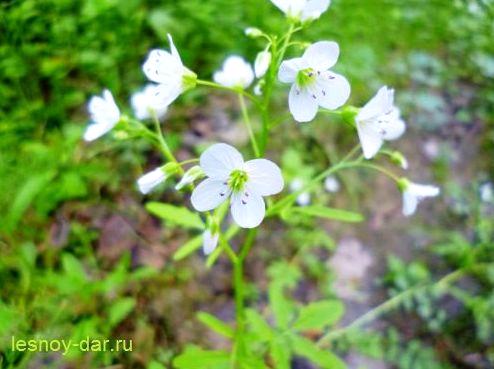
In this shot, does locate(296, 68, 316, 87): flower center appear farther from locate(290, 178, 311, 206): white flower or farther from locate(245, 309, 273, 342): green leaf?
locate(290, 178, 311, 206): white flower

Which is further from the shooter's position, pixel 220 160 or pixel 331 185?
pixel 331 185

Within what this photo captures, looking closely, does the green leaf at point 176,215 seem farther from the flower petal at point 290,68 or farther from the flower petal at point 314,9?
the flower petal at point 314,9

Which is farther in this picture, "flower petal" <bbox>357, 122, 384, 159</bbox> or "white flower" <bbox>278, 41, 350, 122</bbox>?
"flower petal" <bbox>357, 122, 384, 159</bbox>

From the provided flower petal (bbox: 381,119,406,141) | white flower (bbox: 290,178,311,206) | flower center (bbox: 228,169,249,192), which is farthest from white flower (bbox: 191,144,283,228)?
white flower (bbox: 290,178,311,206)

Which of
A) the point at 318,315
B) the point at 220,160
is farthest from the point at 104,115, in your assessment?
the point at 318,315

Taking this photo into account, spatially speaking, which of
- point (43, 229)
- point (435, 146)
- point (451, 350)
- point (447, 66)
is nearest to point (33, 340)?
point (43, 229)

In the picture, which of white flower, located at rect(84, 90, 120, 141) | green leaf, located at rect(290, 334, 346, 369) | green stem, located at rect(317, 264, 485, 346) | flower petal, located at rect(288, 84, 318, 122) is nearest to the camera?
flower petal, located at rect(288, 84, 318, 122)

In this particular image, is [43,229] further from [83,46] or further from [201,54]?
[201,54]

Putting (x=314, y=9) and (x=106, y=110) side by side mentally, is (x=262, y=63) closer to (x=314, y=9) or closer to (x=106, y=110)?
(x=314, y=9)

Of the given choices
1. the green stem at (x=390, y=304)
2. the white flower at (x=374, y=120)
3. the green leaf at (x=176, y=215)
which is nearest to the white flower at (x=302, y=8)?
the white flower at (x=374, y=120)
